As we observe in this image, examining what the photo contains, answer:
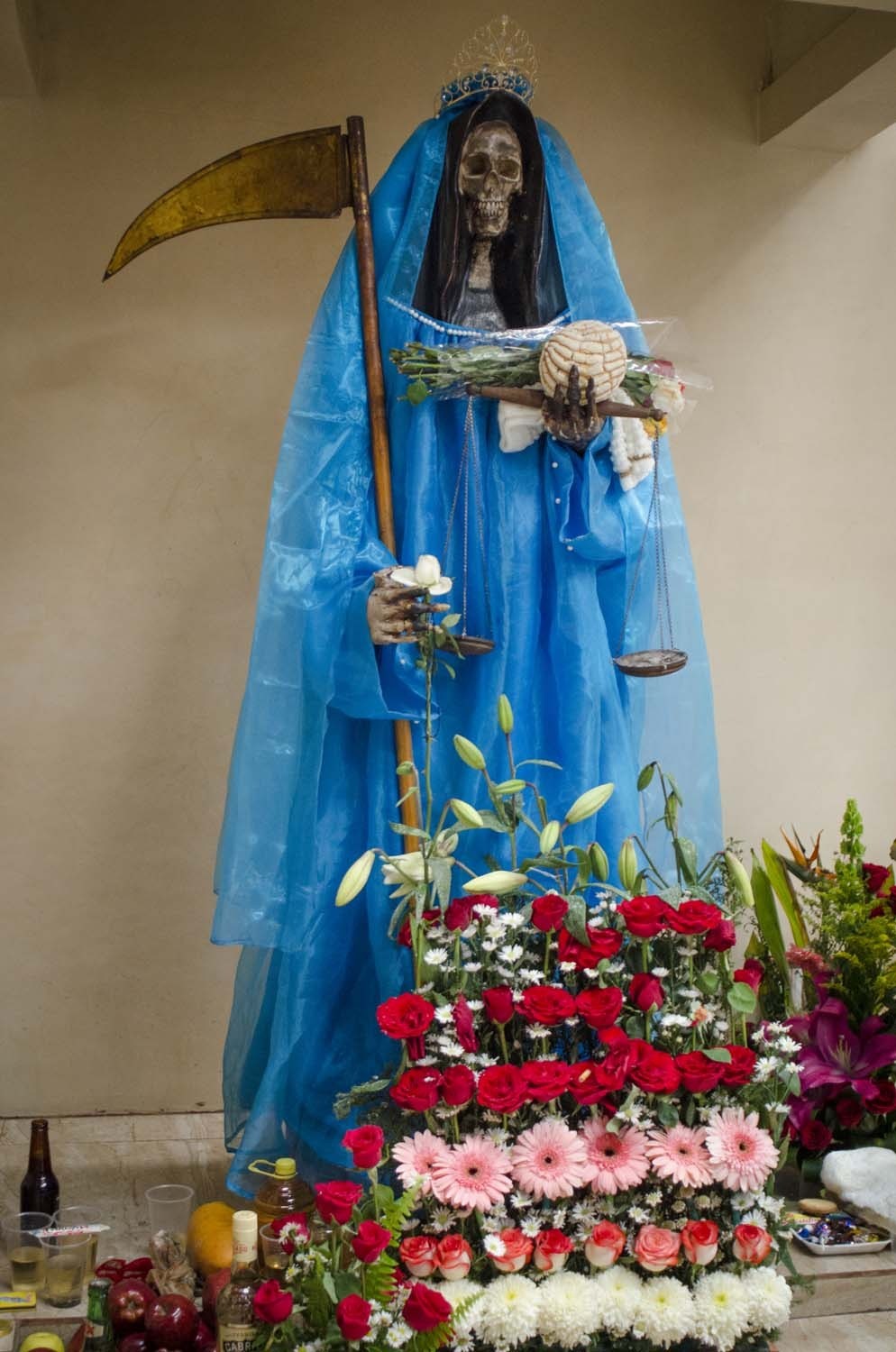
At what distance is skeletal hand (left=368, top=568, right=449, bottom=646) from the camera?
7.69 feet

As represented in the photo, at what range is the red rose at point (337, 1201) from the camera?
1707 mm

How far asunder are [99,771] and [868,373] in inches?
86.3

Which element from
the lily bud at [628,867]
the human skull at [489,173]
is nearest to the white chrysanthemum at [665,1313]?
the lily bud at [628,867]

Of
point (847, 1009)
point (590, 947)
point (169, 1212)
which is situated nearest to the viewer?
point (590, 947)

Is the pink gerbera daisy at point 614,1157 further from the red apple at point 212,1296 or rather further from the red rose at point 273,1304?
the red apple at point 212,1296

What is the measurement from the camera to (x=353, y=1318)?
1.60 m

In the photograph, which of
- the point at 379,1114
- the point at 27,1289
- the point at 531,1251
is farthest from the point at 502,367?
the point at 27,1289

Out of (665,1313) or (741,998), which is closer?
(665,1313)

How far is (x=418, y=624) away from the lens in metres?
2.34

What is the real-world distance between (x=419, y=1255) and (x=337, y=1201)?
13 cm

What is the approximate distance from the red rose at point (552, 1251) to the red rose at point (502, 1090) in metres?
0.15

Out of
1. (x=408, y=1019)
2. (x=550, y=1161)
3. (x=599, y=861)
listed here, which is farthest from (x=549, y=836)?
(x=550, y=1161)

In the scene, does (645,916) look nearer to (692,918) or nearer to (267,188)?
(692,918)

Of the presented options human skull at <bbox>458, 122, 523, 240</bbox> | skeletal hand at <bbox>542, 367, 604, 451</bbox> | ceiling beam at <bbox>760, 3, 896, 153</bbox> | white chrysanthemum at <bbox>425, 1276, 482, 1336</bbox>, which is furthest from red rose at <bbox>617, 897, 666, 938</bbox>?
ceiling beam at <bbox>760, 3, 896, 153</bbox>
